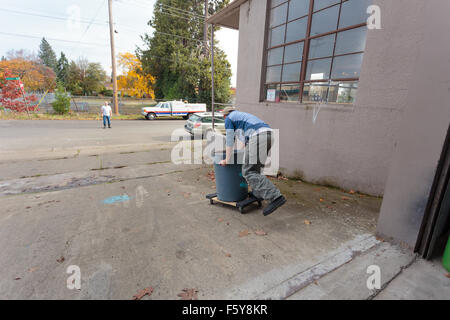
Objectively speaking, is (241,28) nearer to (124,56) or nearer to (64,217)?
(64,217)

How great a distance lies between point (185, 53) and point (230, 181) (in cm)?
2762

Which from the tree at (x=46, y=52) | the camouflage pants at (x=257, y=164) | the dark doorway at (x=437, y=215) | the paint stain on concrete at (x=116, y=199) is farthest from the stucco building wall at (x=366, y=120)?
the tree at (x=46, y=52)

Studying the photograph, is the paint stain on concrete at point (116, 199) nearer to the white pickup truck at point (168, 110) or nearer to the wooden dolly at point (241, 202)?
the wooden dolly at point (241, 202)

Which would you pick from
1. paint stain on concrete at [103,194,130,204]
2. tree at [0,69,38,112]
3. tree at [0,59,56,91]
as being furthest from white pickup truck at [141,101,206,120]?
tree at [0,59,56,91]

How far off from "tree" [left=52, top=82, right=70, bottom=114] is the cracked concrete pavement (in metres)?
16.7

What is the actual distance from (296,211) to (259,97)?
12.3 feet

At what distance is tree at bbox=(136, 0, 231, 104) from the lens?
85.4 ft

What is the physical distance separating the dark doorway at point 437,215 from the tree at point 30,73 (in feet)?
136

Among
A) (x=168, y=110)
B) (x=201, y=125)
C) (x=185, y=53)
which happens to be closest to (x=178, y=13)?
(x=185, y=53)

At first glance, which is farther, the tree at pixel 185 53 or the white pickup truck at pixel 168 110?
the tree at pixel 185 53

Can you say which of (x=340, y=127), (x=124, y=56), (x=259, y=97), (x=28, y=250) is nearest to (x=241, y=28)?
(x=259, y=97)

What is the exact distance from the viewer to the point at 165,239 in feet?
9.38

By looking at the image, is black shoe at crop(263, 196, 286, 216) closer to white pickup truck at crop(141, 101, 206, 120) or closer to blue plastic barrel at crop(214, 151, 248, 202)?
blue plastic barrel at crop(214, 151, 248, 202)

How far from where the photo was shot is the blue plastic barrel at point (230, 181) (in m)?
3.56
